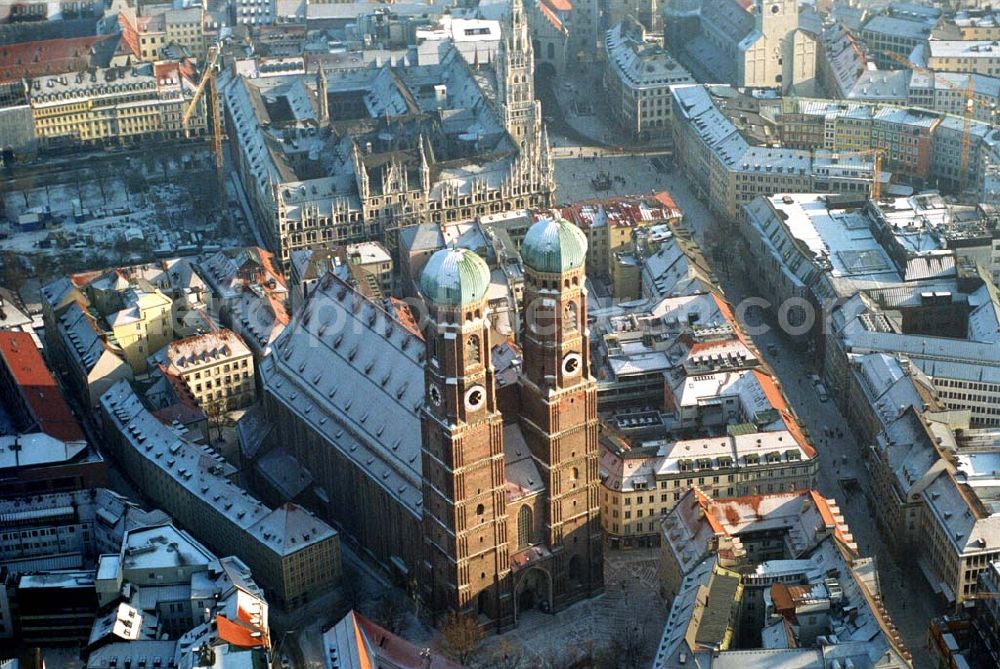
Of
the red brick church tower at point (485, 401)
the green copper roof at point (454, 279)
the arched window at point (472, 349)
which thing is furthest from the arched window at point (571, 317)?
the green copper roof at point (454, 279)

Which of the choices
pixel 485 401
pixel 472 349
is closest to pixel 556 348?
pixel 485 401

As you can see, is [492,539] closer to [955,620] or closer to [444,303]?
[444,303]

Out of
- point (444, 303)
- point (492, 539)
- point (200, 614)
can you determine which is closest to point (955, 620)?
point (492, 539)

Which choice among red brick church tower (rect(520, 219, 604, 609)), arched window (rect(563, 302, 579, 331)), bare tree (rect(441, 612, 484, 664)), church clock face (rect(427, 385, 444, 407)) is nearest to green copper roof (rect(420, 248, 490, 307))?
red brick church tower (rect(520, 219, 604, 609))

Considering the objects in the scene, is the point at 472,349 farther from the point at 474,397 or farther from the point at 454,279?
the point at 454,279

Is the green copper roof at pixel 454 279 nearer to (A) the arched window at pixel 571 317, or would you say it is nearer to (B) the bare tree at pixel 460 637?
(A) the arched window at pixel 571 317

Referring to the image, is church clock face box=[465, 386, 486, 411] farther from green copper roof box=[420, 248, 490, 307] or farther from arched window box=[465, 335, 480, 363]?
green copper roof box=[420, 248, 490, 307]
